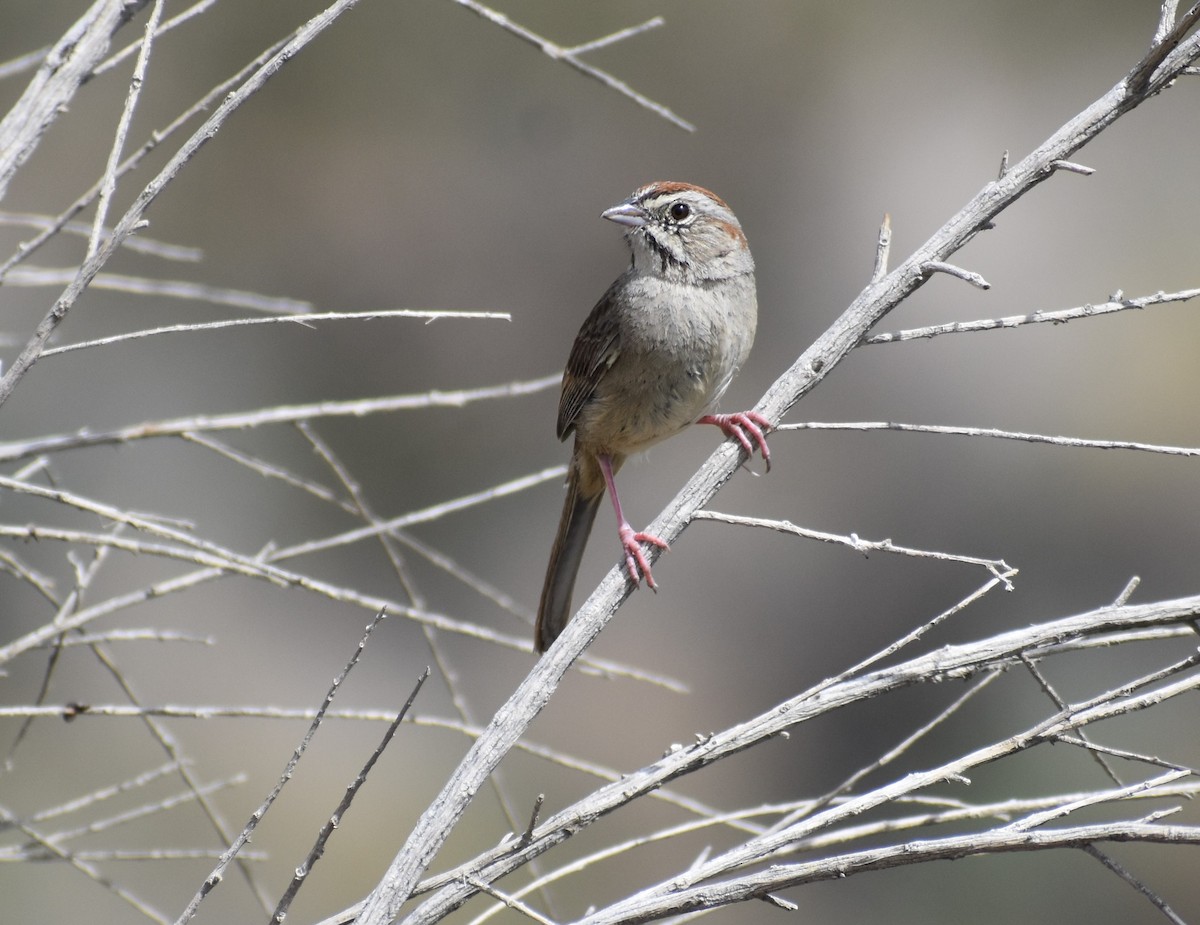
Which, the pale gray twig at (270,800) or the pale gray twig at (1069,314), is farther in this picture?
the pale gray twig at (1069,314)

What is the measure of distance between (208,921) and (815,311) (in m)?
4.37

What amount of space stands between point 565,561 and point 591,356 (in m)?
0.53

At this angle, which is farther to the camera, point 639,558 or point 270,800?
point 639,558

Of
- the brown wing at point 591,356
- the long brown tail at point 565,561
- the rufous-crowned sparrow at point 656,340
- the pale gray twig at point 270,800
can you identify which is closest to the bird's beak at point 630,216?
the rufous-crowned sparrow at point 656,340

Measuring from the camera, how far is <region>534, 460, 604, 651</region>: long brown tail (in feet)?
9.05

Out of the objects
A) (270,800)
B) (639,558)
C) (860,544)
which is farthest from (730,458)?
(270,800)

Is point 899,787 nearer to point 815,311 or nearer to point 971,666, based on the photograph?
point 971,666

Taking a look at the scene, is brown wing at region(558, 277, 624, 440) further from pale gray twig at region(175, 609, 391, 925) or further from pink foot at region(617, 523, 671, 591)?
pale gray twig at region(175, 609, 391, 925)

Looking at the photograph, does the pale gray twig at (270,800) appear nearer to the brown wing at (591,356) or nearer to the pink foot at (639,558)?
the pink foot at (639,558)

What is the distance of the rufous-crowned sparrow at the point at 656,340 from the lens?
2.74m

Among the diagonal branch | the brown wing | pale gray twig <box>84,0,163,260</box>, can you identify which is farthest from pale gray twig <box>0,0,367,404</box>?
the brown wing

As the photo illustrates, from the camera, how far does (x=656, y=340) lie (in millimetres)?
2754

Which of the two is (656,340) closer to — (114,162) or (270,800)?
(114,162)

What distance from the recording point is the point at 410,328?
645 centimetres
